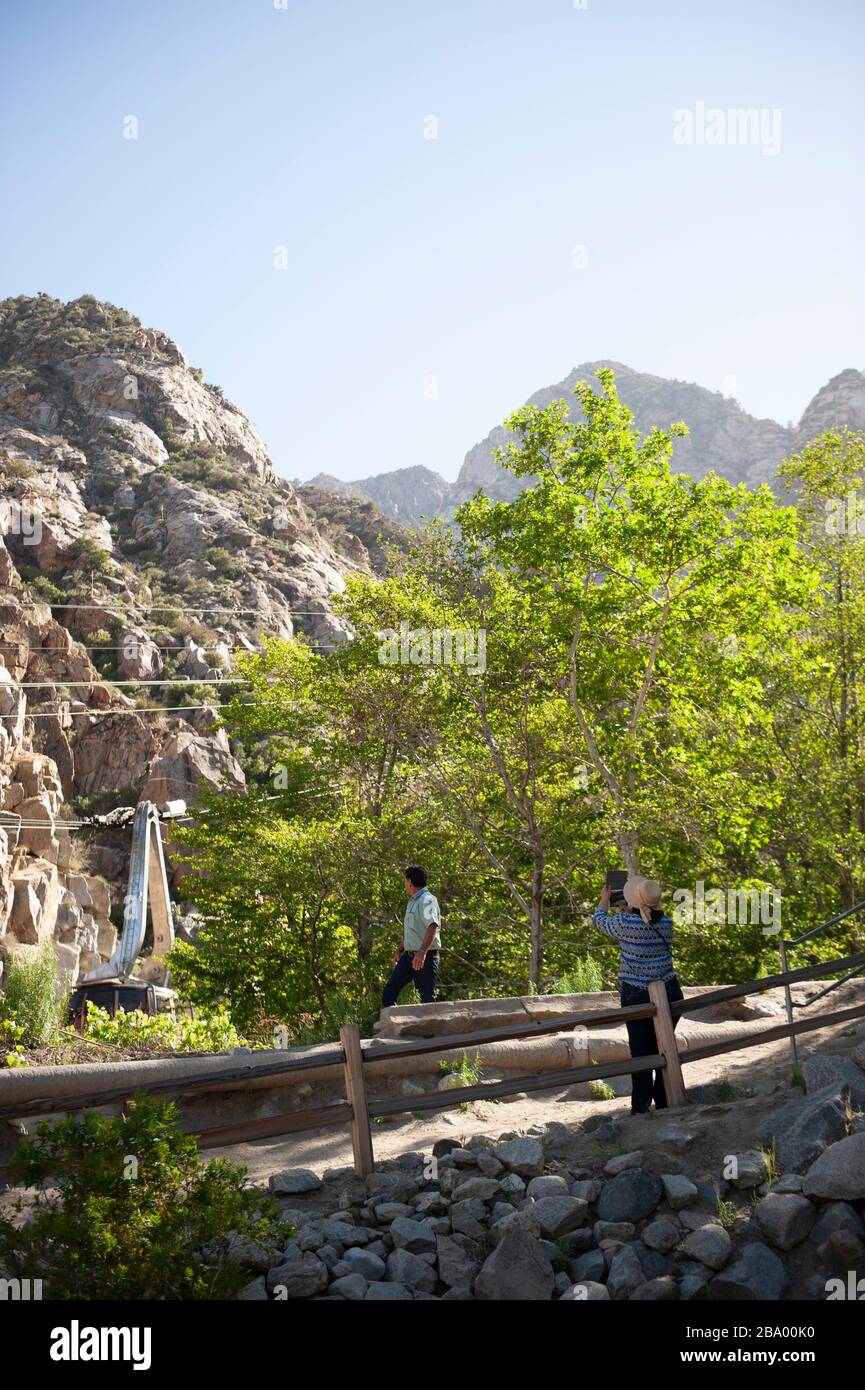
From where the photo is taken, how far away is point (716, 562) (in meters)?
15.1

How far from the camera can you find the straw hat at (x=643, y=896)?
6898mm

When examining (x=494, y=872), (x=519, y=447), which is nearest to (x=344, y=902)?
(x=494, y=872)

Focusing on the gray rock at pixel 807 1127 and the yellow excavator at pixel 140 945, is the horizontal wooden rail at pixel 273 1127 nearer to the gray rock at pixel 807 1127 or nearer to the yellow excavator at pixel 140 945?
the gray rock at pixel 807 1127

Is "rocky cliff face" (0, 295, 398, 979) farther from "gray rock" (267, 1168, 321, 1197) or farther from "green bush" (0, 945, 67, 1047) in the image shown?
"gray rock" (267, 1168, 321, 1197)

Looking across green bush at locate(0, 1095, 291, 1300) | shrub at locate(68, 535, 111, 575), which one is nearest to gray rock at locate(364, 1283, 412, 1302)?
green bush at locate(0, 1095, 291, 1300)

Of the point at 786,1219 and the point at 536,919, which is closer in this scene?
the point at 786,1219

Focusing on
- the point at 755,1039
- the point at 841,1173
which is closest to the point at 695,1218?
the point at 841,1173

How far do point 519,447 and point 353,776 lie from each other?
312 inches

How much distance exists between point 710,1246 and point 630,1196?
1.87ft

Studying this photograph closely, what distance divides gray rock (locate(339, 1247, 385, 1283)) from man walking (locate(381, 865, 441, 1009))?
419cm

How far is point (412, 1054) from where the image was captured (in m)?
6.61

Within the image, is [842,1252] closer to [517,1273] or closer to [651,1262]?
[651,1262]
